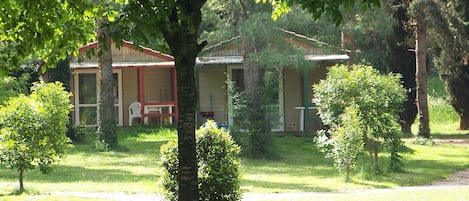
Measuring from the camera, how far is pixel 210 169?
11.6 m

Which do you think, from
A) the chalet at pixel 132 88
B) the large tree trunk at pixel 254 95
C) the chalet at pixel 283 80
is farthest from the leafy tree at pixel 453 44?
the chalet at pixel 132 88

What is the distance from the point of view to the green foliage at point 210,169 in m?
11.5

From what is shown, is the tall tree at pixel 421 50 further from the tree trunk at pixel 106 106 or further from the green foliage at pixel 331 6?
the green foliage at pixel 331 6

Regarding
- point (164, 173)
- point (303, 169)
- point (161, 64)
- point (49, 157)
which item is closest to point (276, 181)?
point (303, 169)

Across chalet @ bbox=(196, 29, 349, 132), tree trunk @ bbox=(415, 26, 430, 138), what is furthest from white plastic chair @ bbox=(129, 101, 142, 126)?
tree trunk @ bbox=(415, 26, 430, 138)

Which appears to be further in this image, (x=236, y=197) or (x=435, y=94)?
(x=435, y=94)

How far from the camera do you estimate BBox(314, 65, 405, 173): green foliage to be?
1780 centimetres

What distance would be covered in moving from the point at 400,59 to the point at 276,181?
15.4 metres

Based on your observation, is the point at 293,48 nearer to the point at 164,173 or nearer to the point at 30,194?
the point at 30,194

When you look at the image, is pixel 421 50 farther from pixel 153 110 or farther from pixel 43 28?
pixel 43 28

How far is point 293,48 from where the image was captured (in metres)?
23.2

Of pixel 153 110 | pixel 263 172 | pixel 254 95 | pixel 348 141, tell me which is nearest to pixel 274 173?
pixel 263 172

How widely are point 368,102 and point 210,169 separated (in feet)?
22.5

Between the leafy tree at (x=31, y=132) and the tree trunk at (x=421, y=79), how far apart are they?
1411cm
